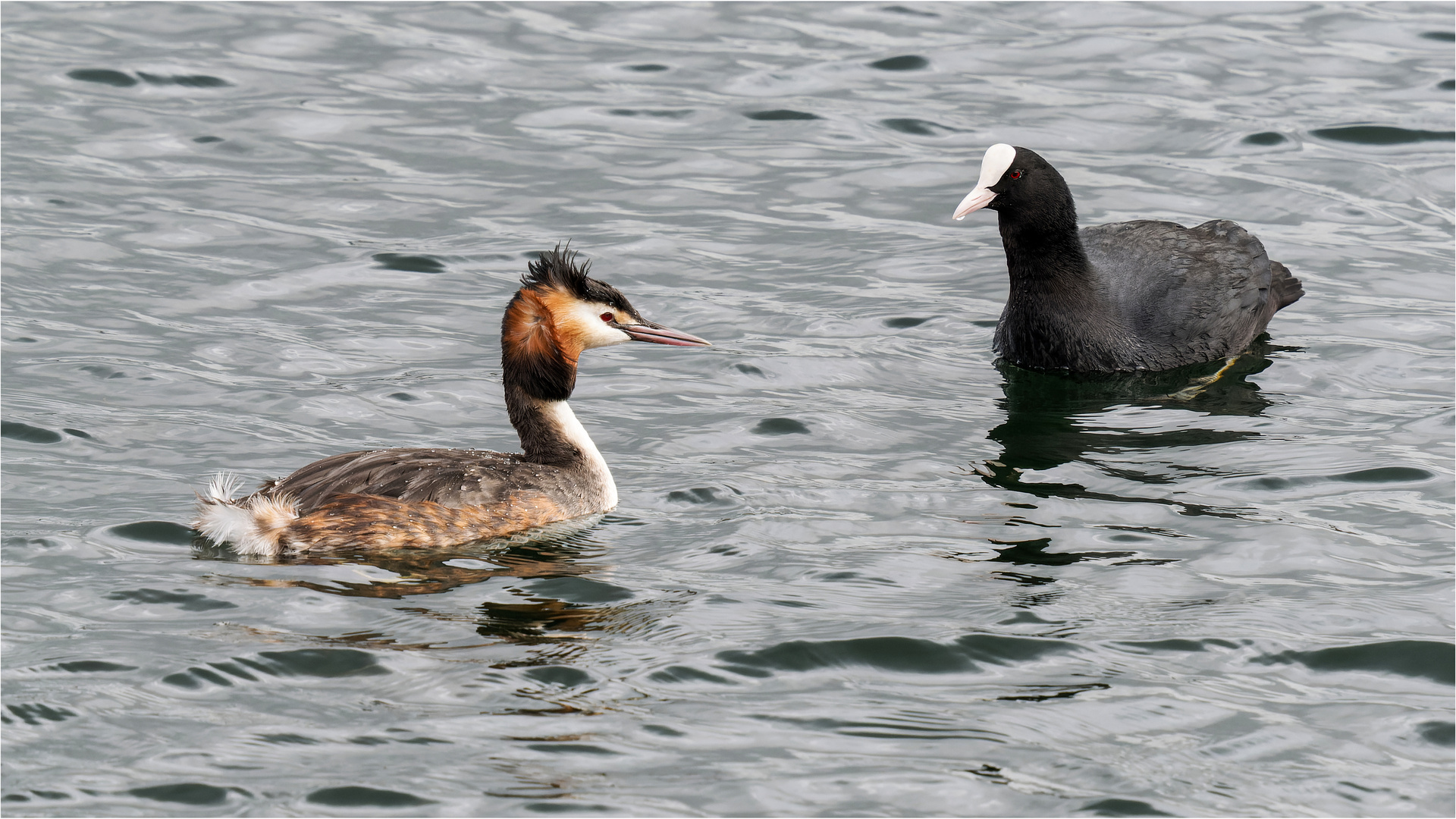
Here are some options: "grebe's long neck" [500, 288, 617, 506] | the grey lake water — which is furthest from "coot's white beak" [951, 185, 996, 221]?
"grebe's long neck" [500, 288, 617, 506]

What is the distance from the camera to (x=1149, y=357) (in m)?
12.3

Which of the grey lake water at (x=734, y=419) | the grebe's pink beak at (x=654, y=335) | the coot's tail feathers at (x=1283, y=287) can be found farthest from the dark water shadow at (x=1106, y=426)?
the grebe's pink beak at (x=654, y=335)

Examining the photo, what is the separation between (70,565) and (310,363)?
3.55 metres

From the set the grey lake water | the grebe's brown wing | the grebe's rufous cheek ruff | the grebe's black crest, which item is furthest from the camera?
the grebe's rufous cheek ruff

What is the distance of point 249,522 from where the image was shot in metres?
8.71

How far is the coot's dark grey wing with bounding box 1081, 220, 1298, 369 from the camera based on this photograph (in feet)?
40.4

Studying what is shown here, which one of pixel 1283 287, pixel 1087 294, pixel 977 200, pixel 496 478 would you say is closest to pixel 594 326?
pixel 496 478

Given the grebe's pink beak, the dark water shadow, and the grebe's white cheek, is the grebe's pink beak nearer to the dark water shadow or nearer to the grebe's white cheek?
the grebe's white cheek

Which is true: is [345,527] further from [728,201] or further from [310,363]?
[728,201]

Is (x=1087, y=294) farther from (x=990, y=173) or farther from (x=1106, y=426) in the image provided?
(x=1106, y=426)

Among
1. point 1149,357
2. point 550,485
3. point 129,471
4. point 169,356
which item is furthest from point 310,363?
point 1149,357

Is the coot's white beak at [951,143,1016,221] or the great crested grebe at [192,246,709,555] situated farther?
the coot's white beak at [951,143,1016,221]

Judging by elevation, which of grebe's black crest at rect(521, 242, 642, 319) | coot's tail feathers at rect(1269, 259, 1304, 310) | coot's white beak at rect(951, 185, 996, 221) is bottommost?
coot's tail feathers at rect(1269, 259, 1304, 310)

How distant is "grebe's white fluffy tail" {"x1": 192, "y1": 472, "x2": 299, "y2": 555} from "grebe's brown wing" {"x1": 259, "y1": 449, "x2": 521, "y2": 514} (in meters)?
0.12
